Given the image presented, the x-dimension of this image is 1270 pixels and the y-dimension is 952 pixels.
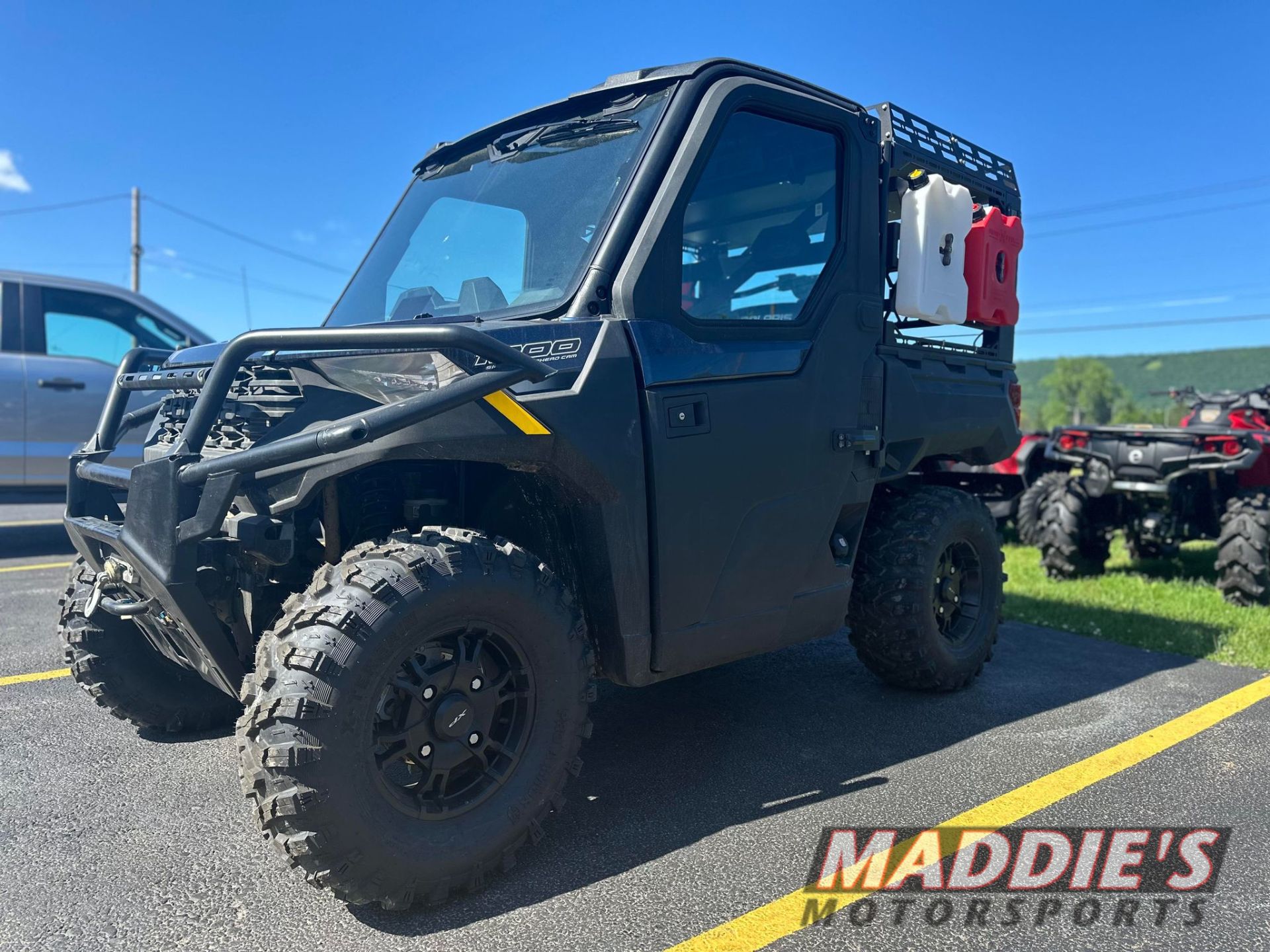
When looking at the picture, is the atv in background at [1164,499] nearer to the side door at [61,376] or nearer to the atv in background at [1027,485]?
the atv in background at [1027,485]

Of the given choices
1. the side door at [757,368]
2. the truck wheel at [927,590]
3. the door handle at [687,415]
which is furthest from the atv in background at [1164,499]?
the door handle at [687,415]

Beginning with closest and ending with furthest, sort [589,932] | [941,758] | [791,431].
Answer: [589,932] < [791,431] < [941,758]

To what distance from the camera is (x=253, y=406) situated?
2596mm

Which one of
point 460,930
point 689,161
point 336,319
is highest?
point 689,161

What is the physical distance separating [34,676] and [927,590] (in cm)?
415

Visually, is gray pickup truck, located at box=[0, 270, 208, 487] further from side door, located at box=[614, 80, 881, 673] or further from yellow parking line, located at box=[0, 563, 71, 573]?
→ side door, located at box=[614, 80, 881, 673]

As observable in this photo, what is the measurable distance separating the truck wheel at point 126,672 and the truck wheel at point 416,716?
1.26 meters

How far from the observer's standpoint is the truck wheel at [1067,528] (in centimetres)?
777

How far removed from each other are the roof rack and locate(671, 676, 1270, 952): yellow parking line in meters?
2.50

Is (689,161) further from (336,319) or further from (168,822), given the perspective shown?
(168,822)

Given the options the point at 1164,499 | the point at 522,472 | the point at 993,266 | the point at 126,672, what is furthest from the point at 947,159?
the point at 1164,499

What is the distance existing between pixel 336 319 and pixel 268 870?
2.03 m

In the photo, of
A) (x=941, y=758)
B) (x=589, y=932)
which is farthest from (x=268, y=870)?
(x=941, y=758)

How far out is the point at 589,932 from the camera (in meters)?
2.26
